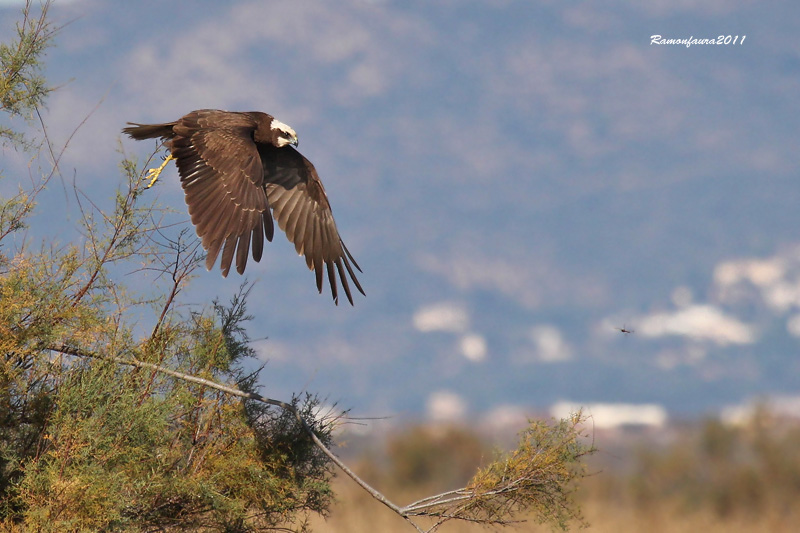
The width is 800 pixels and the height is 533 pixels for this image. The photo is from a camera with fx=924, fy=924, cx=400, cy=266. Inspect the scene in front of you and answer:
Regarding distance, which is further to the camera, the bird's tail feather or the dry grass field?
the dry grass field

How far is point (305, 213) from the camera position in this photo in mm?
6438

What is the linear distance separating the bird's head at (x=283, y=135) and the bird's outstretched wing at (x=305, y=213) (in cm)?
12

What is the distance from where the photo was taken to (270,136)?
686cm

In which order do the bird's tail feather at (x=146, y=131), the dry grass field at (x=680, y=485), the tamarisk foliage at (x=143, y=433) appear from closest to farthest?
the tamarisk foliage at (x=143, y=433)
the bird's tail feather at (x=146, y=131)
the dry grass field at (x=680, y=485)

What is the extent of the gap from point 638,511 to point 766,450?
14.2 ft

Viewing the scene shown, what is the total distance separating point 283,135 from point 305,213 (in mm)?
738

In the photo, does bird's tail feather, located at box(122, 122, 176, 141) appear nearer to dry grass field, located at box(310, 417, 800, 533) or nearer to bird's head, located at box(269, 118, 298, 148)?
bird's head, located at box(269, 118, 298, 148)

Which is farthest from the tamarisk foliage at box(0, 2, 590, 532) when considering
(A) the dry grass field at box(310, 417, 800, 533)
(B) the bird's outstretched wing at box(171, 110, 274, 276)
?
(A) the dry grass field at box(310, 417, 800, 533)

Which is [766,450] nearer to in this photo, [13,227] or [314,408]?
[314,408]

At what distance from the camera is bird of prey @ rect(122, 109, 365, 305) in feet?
16.6

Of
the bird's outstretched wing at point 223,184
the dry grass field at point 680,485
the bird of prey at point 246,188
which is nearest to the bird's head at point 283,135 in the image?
the bird of prey at point 246,188

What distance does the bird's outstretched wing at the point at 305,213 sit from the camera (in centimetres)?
584

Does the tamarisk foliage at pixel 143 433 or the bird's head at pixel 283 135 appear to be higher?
the bird's head at pixel 283 135

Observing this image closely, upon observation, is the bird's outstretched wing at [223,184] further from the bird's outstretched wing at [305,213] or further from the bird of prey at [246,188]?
the bird's outstretched wing at [305,213]
